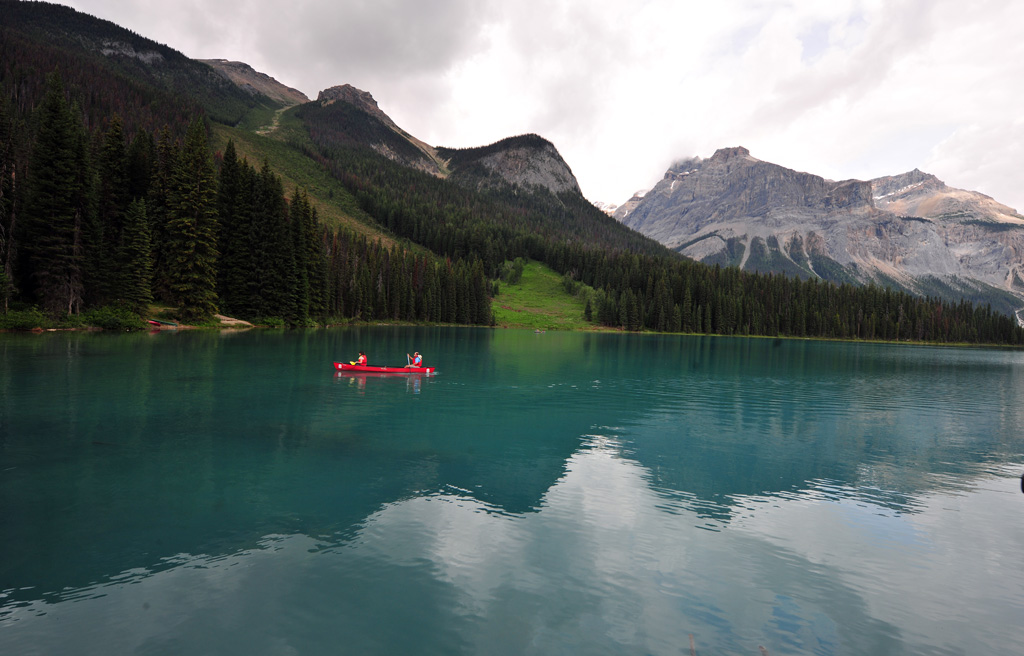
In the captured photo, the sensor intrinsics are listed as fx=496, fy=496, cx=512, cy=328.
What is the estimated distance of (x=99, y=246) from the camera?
6888 centimetres

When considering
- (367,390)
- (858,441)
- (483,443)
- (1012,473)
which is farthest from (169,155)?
(1012,473)

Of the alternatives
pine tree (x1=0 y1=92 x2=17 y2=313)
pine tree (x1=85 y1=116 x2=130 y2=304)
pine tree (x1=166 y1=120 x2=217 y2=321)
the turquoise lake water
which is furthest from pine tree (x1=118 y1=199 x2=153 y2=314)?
the turquoise lake water

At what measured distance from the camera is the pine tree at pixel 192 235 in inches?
3078

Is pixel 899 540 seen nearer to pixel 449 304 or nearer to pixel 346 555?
pixel 346 555

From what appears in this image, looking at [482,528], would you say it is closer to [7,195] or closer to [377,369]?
[377,369]

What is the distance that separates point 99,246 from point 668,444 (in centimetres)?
8012

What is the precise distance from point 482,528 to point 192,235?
83.4m

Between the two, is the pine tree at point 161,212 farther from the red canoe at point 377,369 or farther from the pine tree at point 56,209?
the red canoe at point 377,369

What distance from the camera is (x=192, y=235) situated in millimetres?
78562

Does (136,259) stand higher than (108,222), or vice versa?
(108,222)

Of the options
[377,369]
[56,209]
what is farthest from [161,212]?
[377,369]

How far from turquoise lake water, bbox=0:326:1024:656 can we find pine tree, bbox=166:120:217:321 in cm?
4848

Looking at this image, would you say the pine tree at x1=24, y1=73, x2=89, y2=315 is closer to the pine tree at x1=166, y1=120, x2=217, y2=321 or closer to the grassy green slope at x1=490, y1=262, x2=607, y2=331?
the pine tree at x1=166, y1=120, x2=217, y2=321

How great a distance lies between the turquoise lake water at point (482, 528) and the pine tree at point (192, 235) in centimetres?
4848
